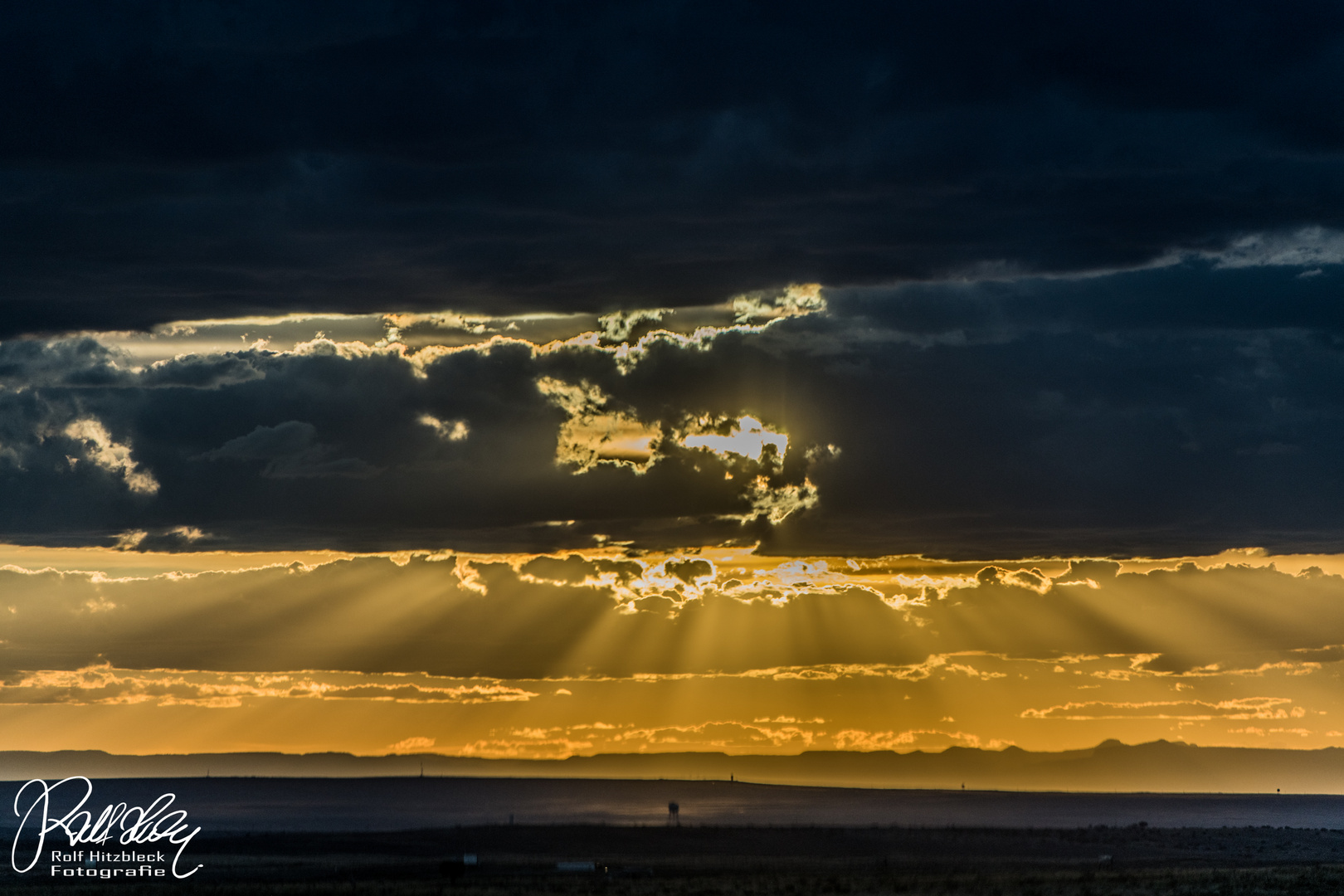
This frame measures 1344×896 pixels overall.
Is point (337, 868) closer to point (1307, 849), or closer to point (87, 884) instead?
point (87, 884)

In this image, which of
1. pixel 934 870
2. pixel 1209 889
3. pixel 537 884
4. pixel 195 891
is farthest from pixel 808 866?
pixel 195 891

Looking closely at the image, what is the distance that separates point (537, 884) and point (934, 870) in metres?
27.7

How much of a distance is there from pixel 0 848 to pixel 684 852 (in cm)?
5231

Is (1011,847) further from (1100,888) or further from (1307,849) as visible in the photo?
(1100,888)

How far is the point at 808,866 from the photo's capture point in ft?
332

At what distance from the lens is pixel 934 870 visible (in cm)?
9556

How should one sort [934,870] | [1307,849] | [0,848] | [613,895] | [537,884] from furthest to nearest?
1. [1307,849]
2. [0,848]
3. [934,870]
4. [537,884]
5. [613,895]

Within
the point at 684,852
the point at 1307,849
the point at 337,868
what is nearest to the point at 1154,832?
the point at 1307,849

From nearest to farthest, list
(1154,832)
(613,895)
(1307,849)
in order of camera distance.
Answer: (613,895)
(1307,849)
(1154,832)

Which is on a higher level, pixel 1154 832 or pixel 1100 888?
pixel 1154 832

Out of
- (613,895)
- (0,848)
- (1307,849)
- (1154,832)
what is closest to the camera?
(613,895)

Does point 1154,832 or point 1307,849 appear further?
point 1154,832

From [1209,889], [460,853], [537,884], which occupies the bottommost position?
[1209,889]

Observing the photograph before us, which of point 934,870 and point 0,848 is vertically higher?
point 0,848
